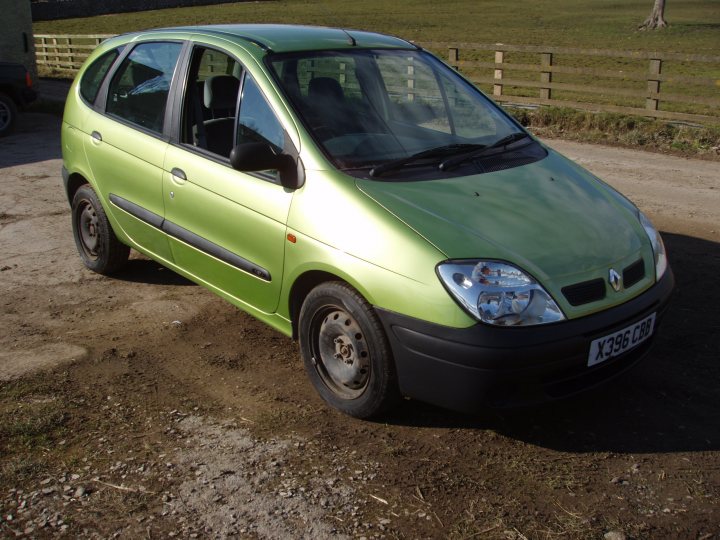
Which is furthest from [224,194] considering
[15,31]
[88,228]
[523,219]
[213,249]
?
[15,31]

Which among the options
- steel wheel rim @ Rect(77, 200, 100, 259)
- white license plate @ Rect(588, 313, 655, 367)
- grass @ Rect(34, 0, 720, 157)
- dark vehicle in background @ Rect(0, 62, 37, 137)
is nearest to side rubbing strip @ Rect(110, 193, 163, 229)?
steel wheel rim @ Rect(77, 200, 100, 259)

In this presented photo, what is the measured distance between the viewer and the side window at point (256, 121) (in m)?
4.45

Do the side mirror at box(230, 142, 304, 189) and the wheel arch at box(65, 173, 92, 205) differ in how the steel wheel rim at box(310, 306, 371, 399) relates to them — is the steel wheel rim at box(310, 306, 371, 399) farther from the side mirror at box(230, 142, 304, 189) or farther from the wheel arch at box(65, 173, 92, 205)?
the wheel arch at box(65, 173, 92, 205)

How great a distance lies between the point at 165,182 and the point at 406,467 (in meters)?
2.40

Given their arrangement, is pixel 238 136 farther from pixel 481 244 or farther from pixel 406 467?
pixel 406 467

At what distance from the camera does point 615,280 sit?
3.89 metres

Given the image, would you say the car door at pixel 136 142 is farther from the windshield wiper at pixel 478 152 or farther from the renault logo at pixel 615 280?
the renault logo at pixel 615 280

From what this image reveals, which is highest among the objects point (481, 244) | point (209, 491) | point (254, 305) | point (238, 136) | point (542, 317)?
point (238, 136)

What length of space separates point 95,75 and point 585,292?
161 inches

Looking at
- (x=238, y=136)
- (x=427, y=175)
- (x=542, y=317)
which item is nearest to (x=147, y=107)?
(x=238, y=136)

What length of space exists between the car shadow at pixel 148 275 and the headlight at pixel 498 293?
3.07 m

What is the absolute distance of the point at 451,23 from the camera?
154 feet

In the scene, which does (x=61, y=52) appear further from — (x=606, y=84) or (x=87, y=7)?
(x=87, y=7)

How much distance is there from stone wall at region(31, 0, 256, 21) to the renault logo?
5121cm
